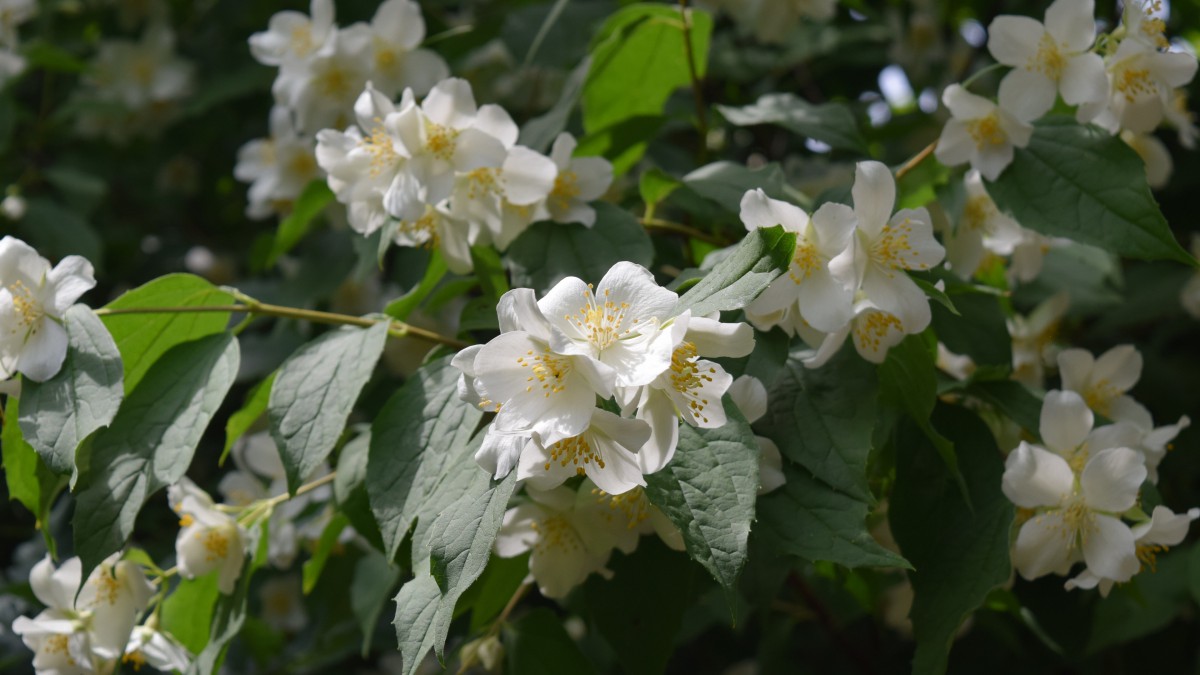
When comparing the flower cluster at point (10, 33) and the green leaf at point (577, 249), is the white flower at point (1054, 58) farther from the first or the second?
the flower cluster at point (10, 33)

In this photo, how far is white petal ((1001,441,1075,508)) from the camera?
4.35 ft

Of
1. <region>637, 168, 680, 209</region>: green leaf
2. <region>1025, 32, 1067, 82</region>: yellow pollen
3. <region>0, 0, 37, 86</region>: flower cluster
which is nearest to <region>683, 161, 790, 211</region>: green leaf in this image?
<region>637, 168, 680, 209</region>: green leaf

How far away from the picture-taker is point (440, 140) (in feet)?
4.69

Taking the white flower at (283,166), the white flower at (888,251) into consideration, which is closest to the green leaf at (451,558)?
the white flower at (888,251)

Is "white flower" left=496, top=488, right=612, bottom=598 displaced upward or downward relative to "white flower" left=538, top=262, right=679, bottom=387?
downward

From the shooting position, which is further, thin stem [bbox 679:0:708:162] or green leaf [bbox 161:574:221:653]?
thin stem [bbox 679:0:708:162]

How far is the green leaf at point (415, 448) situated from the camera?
48.2 inches

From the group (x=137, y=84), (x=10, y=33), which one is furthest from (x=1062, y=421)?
(x=137, y=84)

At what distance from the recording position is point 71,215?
249 centimetres

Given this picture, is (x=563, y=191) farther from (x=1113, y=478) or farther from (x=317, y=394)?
(x=1113, y=478)

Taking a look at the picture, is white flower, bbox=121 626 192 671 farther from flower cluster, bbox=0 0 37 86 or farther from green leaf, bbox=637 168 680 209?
flower cluster, bbox=0 0 37 86

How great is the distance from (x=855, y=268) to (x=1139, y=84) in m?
0.58

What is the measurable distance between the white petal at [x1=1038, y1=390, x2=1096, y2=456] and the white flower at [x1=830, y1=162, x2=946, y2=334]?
0.85ft

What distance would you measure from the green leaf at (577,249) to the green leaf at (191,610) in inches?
26.0
